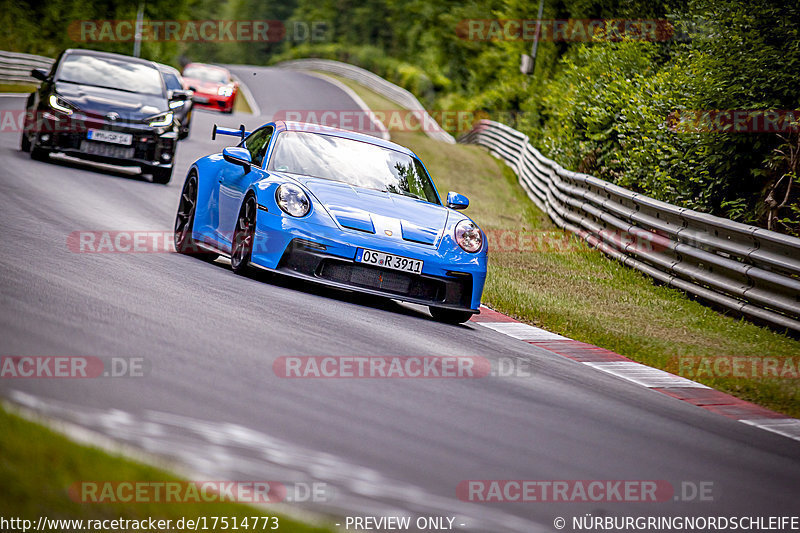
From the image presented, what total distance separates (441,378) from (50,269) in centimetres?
311

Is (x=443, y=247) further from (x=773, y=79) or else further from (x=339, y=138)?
(x=773, y=79)

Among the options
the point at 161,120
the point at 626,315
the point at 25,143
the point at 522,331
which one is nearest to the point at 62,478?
the point at 522,331

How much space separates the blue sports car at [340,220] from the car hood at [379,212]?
11 millimetres

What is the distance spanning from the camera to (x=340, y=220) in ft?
27.6

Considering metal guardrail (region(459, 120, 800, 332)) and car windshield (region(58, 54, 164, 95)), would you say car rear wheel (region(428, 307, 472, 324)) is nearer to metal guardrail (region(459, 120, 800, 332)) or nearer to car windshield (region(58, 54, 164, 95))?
metal guardrail (region(459, 120, 800, 332))

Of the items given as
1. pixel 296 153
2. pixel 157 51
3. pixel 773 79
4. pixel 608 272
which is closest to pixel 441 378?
pixel 296 153

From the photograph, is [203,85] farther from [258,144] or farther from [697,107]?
[258,144]

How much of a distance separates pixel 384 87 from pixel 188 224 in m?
50.4

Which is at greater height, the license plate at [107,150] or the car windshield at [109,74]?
the car windshield at [109,74]

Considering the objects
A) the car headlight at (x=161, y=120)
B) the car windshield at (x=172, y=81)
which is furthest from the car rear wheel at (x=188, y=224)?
the car windshield at (x=172, y=81)

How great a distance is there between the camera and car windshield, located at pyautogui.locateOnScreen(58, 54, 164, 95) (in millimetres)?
16156

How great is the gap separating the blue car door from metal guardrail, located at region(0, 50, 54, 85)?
2506 centimetres

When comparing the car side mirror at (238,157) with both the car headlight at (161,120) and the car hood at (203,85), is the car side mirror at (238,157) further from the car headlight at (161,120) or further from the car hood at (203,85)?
the car hood at (203,85)

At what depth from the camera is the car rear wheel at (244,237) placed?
8695 millimetres
